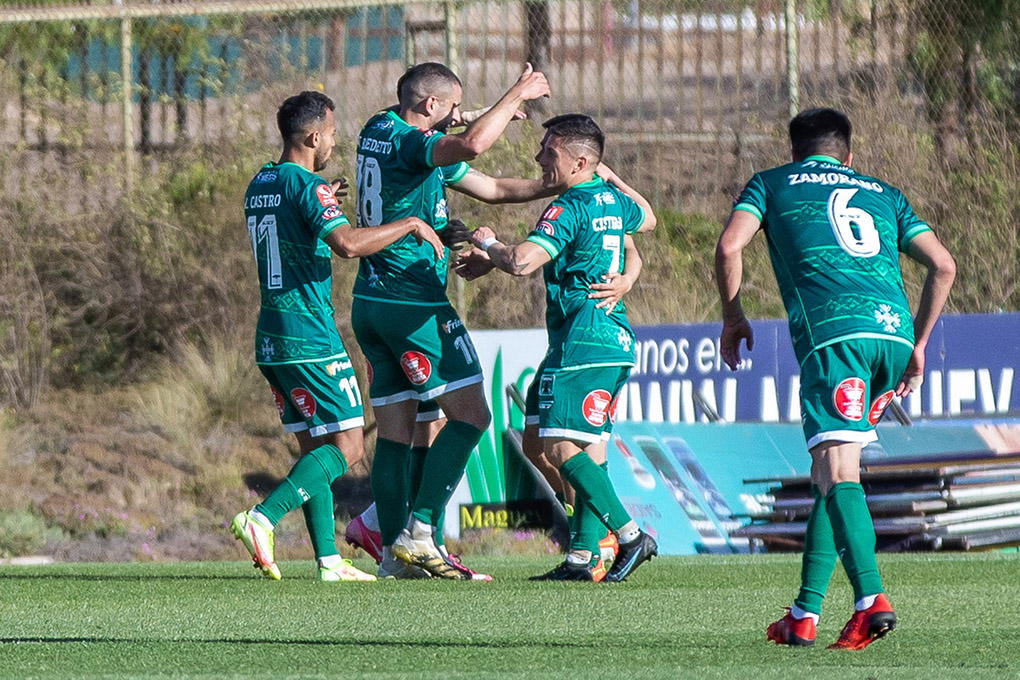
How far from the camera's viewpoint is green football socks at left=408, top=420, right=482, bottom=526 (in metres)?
7.65

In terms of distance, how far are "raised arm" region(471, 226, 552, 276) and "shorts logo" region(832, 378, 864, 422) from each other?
1.67 m

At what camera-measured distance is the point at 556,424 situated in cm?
746

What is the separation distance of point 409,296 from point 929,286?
2.71 metres

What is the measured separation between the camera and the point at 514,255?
6.91 m

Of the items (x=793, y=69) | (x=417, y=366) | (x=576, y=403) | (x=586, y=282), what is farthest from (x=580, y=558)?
(x=793, y=69)

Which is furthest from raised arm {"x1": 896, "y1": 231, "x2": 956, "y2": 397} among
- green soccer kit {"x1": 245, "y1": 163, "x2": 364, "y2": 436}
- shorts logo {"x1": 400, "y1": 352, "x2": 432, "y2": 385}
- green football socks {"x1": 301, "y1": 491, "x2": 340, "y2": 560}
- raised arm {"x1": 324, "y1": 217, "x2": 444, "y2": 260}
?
green football socks {"x1": 301, "y1": 491, "x2": 340, "y2": 560}

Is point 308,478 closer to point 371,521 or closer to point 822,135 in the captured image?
point 371,521

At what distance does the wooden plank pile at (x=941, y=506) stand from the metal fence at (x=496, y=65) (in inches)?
215

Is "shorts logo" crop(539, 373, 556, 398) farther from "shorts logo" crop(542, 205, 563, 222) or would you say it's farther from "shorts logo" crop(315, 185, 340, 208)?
"shorts logo" crop(315, 185, 340, 208)

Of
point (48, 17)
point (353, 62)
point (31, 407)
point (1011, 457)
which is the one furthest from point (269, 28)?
point (1011, 457)

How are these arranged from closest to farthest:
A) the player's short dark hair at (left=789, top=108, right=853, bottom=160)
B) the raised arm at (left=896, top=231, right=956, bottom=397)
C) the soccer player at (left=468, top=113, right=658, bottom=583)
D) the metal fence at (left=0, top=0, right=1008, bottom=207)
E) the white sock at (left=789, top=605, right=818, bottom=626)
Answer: the white sock at (left=789, top=605, right=818, bottom=626) → the raised arm at (left=896, top=231, right=956, bottom=397) → the player's short dark hair at (left=789, top=108, right=853, bottom=160) → the soccer player at (left=468, top=113, right=658, bottom=583) → the metal fence at (left=0, top=0, right=1008, bottom=207)

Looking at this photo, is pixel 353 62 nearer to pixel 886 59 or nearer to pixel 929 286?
pixel 886 59

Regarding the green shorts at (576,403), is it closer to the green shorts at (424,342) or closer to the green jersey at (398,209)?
the green shorts at (424,342)

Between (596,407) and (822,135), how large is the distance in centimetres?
208
